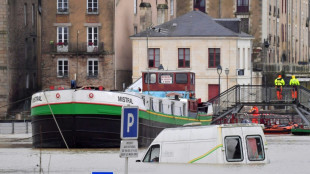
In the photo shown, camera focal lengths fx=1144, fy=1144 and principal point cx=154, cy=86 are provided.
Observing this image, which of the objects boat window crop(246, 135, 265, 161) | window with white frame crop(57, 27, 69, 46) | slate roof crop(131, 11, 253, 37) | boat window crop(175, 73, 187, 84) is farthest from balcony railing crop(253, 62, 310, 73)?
boat window crop(246, 135, 265, 161)

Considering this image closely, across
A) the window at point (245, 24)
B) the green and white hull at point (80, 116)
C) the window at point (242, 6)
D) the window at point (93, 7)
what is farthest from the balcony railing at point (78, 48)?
the green and white hull at point (80, 116)

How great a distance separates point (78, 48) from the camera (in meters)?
90.4

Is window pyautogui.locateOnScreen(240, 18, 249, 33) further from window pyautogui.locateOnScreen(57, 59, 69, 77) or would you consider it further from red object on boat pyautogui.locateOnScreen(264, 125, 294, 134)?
red object on boat pyautogui.locateOnScreen(264, 125, 294, 134)

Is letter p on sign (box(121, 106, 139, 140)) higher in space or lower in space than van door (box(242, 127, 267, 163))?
higher

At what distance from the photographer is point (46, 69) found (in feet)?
A: 297

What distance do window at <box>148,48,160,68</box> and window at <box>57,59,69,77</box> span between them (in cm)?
674

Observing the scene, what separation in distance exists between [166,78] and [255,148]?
28.5m

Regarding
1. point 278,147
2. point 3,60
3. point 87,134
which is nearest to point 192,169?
point 87,134

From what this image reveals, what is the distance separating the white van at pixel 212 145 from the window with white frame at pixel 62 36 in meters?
50.9

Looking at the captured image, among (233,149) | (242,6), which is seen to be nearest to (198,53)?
(242,6)

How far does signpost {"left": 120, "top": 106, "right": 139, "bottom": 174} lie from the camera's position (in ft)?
98.3

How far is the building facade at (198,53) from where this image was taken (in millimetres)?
91500

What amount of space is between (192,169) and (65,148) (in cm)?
1492

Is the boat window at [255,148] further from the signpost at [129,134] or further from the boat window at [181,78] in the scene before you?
the boat window at [181,78]
